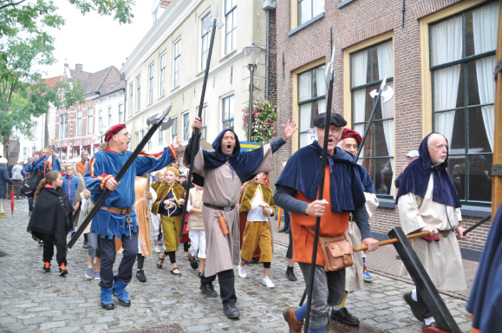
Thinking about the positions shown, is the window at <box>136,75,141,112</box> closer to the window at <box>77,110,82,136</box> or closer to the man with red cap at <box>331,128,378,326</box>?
the window at <box>77,110,82,136</box>

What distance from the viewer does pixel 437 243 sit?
3795mm

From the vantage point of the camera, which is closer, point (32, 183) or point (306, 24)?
point (32, 183)

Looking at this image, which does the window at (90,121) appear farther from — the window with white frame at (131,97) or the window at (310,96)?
the window at (310,96)

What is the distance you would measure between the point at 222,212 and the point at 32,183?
736cm

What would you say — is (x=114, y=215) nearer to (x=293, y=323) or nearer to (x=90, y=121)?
(x=293, y=323)

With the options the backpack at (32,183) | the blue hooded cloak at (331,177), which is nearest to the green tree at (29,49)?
the backpack at (32,183)

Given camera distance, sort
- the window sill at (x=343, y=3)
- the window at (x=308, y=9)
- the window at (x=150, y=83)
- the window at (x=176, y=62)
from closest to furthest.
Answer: the window sill at (x=343, y=3) → the window at (x=308, y=9) → the window at (x=176, y=62) → the window at (x=150, y=83)

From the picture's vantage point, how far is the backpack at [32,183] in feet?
31.5

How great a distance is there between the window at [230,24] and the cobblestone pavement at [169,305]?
11.1 m

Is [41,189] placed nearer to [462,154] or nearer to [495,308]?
[495,308]

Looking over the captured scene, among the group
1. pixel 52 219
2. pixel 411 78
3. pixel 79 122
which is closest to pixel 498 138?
pixel 52 219

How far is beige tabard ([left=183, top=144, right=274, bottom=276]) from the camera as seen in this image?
4.51m

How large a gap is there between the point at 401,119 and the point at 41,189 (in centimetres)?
670

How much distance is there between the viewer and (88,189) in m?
4.47
